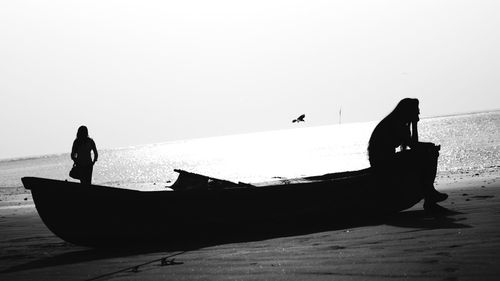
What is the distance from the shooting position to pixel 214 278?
6066 mm

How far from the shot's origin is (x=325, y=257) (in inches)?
257

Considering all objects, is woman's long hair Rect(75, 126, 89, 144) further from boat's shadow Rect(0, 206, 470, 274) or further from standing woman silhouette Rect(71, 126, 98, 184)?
boat's shadow Rect(0, 206, 470, 274)

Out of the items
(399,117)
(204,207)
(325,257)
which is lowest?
(325,257)

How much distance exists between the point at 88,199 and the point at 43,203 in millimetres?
591

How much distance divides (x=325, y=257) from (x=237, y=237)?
271 cm

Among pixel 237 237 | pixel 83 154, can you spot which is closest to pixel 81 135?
pixel 83 154

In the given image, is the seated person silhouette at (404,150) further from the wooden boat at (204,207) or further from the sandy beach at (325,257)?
the sandy beach at (325,257)

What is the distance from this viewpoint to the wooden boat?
9.16 meters

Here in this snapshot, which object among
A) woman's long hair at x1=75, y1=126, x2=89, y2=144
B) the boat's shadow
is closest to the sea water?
woman's long hair at x1=75, y1=126, x2=89, y2=144

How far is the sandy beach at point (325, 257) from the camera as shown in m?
5.69

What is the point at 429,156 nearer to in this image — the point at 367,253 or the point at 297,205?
the point at 297,205

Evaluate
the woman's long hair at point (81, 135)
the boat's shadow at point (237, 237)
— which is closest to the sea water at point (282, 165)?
the woman's long hair at point (81, 135)

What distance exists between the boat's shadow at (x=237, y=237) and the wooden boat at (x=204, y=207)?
5.4 inches

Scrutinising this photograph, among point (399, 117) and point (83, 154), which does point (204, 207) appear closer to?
point (399, 117)
